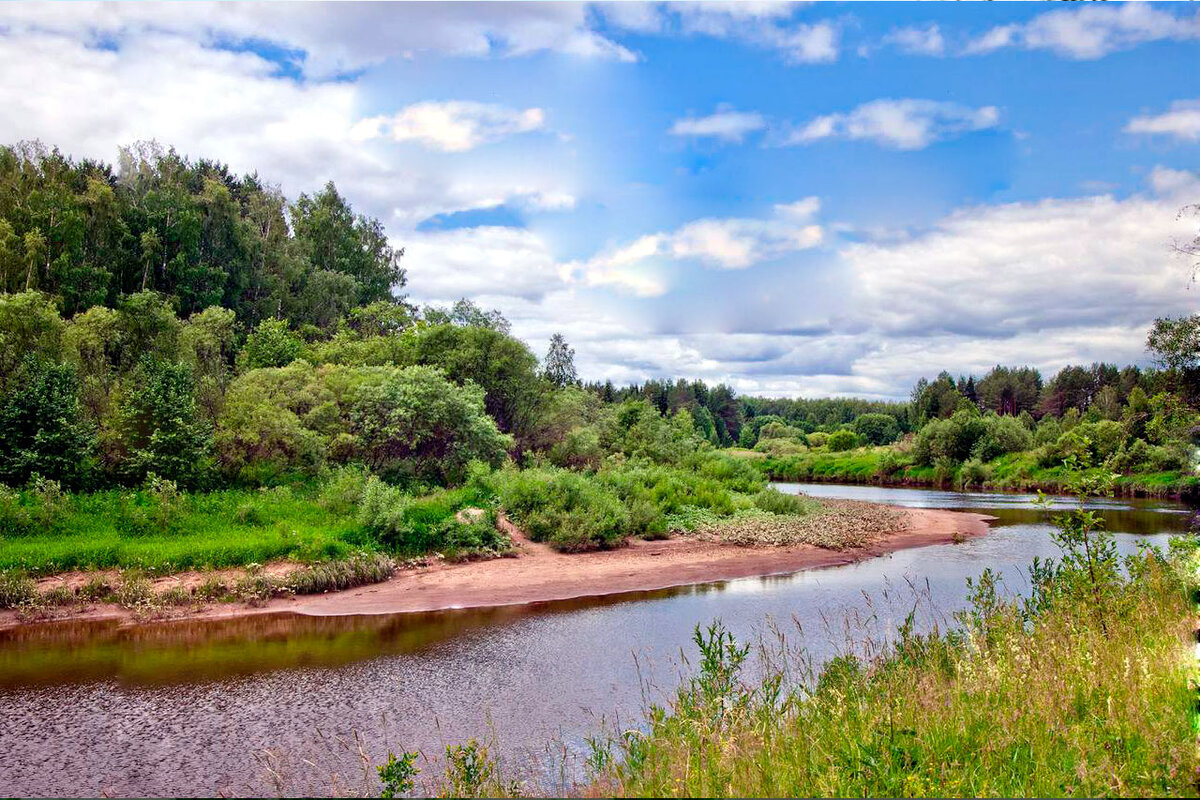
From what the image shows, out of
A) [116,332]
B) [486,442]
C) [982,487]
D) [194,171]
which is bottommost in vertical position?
[982,487]

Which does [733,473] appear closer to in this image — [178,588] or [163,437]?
[163,437]

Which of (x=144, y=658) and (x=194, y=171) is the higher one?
(x=194, y=171)

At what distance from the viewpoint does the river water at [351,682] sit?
34.6 feet

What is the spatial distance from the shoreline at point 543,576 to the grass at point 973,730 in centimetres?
1245

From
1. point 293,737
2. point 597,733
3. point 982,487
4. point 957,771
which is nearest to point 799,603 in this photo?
point 597,733

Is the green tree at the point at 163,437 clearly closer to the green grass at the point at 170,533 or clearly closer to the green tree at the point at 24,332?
the green grass at the point at 170,533

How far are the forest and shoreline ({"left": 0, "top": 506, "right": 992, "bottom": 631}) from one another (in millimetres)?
1259

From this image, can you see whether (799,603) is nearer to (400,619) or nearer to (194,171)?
(400,619)

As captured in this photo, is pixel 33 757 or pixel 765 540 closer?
pixel 33 757

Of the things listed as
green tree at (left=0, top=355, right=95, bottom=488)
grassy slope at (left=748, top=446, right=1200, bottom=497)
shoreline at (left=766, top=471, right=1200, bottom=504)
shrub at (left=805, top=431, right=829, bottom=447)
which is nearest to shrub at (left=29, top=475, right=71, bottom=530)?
green tree at (left=0, top=355, right=95, bottom=488)

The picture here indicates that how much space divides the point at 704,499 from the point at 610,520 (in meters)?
8.77

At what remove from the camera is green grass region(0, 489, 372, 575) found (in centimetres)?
2105

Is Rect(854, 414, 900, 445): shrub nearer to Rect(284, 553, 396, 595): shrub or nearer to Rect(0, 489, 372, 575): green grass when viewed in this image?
Rect(284, 553, 396, 595): shrub

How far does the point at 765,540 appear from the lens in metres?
31.6
